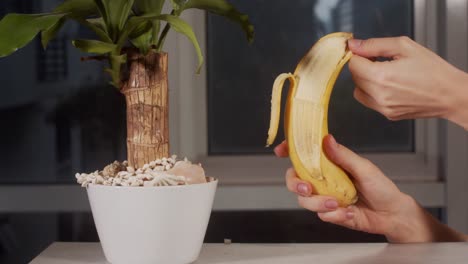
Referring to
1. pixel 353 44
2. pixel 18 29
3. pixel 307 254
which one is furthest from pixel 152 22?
pixel 307 254

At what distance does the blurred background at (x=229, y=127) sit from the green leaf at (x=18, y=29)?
2.77ft

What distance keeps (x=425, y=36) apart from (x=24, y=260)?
4.14ft

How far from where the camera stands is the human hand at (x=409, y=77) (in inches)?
36.1

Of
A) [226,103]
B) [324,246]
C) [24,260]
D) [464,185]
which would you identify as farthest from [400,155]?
[24,260]

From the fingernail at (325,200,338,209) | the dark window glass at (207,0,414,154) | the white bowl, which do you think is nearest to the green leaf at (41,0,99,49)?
the white bowl

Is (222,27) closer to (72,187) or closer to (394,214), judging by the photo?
(72,187)

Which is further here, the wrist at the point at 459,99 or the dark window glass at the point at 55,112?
the dark window glass at the point at 55,112

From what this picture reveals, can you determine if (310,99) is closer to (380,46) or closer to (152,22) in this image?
(380,46)

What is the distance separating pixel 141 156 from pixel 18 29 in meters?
0.24

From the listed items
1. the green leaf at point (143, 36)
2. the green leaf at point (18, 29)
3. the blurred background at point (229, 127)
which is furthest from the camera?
the blurred background at point (229, 127)

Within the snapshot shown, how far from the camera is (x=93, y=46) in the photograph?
2.70 feet

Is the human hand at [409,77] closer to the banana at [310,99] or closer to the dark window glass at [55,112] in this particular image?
the banana at [310,99]

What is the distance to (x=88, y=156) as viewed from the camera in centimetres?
168

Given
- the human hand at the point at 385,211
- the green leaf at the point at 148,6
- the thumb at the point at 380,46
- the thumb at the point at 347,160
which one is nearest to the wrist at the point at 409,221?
the human hand at the point at 385,211
